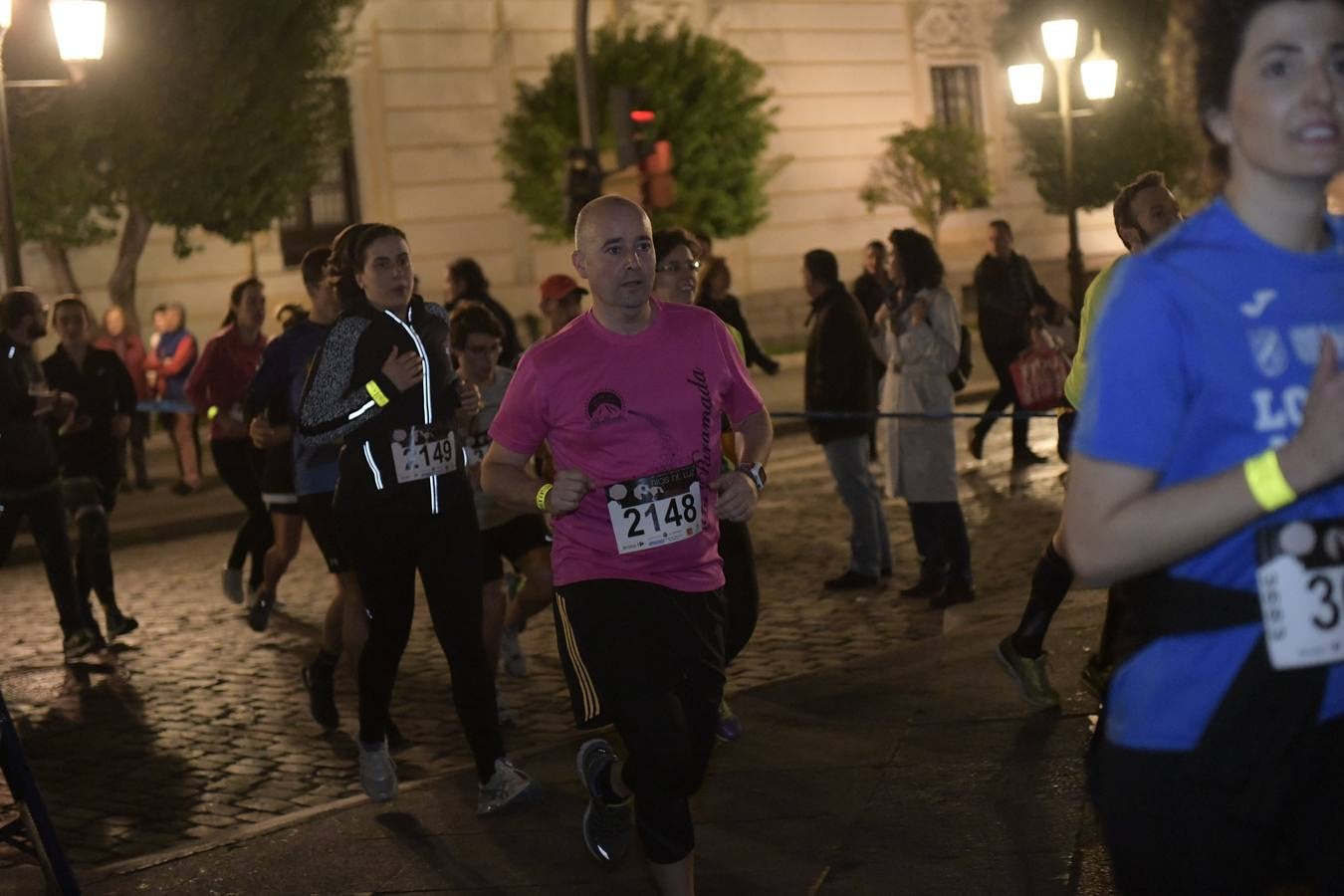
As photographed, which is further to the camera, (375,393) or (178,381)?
(178,381)

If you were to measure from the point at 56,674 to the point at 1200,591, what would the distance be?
301 inches

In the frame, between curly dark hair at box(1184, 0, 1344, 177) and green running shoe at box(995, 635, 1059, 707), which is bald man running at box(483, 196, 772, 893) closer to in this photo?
green running shoe at box(995, 635, 1059, 707)

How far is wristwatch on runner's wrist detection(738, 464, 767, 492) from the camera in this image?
16.5ft

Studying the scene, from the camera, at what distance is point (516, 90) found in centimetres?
2870

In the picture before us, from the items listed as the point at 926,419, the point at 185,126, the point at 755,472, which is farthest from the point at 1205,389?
the point at 185,126

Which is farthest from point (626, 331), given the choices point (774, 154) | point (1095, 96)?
point (774, 154)

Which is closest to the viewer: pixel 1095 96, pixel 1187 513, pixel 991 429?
pixel 1187 513

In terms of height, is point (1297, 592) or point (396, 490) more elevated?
point (1297, 592)

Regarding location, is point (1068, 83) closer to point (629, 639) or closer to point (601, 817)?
point (601, 817)

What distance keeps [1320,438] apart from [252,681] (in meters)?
A: 7.14

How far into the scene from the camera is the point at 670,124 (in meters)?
27.4

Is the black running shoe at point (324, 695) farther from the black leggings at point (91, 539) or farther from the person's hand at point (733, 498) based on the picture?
the person's hand at point (733, 498)

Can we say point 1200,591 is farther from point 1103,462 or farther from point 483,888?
point 483,888

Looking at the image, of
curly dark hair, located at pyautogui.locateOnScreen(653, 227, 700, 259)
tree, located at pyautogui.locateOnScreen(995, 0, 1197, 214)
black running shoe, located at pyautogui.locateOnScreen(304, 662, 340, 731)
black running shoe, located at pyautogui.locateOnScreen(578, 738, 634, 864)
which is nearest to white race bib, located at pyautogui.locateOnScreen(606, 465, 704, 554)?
black running shoe, located at pyautogui.locateOnScreen(578, 738, 634, 864)
